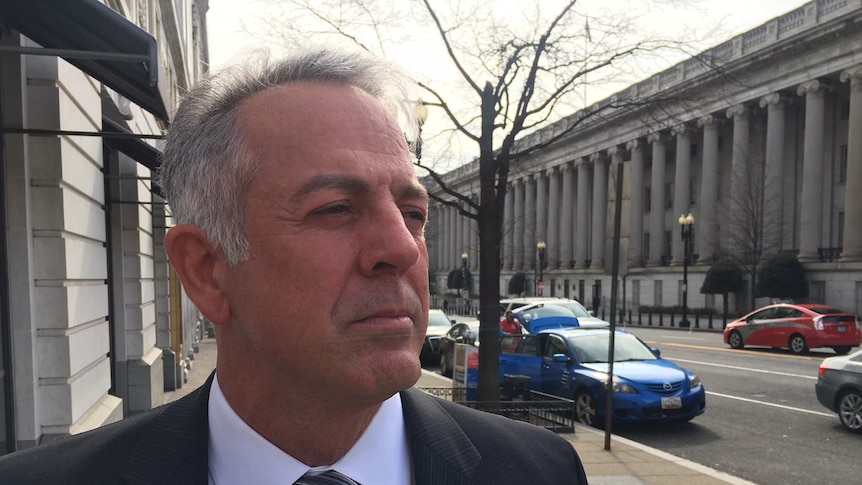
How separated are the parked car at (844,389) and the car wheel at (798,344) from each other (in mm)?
11930

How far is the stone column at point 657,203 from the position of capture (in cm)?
5384

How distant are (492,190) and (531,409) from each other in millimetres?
3599

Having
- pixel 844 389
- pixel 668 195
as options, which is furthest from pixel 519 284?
pixel 844 389

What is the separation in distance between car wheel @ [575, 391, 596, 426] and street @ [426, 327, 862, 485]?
0.47 meters

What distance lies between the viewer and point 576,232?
66.9 m

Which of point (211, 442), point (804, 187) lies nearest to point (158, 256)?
point (211, 442)

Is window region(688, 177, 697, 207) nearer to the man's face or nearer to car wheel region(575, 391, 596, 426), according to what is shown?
car wheel region(575, 391, 596, 426)

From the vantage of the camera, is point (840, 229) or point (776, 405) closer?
point (776, 405)

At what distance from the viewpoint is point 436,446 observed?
1602 millimetres

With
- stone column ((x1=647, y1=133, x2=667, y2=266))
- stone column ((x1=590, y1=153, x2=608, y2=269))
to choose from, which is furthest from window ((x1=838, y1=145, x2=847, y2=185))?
stone column ((x1=590, y1=153, x2=608, y2=269))

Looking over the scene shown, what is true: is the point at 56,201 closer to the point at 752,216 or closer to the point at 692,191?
the point at 752,216

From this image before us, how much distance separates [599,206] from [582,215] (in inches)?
153

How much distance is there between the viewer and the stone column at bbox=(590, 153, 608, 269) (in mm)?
60688

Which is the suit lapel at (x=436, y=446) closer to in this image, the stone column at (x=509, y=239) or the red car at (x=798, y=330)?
the red car at (x=798, y=330)
